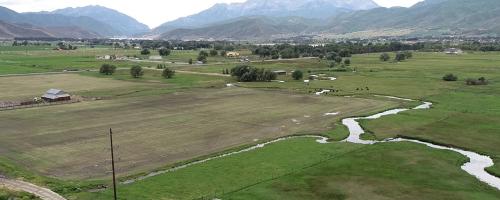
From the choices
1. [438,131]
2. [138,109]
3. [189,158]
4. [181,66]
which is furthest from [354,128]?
[181,66]

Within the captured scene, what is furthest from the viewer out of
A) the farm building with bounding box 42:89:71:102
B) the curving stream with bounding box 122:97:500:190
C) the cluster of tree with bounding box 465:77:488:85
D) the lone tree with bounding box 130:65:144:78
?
the lone tree with bounding box 130:65:144:78

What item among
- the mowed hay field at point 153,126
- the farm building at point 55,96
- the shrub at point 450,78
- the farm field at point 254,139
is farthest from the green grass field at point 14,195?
the shrub at point 450,78

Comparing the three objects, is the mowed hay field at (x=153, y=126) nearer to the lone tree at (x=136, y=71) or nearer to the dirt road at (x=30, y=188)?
the dirt road at (x=30, y=188)

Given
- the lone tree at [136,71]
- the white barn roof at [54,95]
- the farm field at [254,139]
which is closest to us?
the farm field at [254,139]

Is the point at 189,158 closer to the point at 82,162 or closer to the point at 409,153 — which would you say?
the point at 82,162

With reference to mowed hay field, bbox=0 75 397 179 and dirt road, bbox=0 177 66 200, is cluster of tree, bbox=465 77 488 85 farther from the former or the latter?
dirt road, bbox=0 177 66 200

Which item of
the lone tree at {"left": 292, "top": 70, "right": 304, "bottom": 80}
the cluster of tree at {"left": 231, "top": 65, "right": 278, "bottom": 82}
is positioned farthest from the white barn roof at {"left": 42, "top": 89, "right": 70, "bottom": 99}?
the lone tree at {"left": 292, "top": 70, "right": 304, "bottom": 80}

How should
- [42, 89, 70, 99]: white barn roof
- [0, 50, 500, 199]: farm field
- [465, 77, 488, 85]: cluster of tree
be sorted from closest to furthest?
[0, 50, 500, 199]: farm field < [42, 89, 70, 99]: white barn roof < [465, 77, 488, 85]: cluster of tree
